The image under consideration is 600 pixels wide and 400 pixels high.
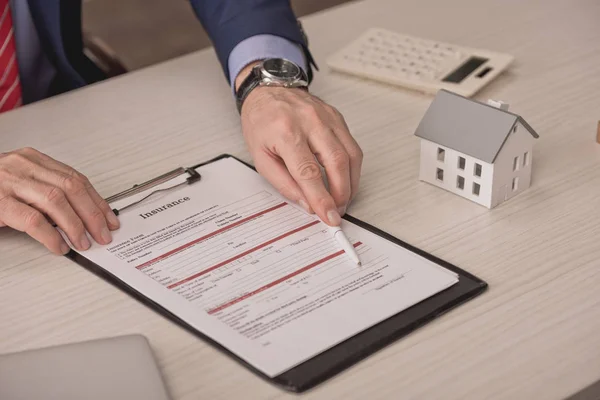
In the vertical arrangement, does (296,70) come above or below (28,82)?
above

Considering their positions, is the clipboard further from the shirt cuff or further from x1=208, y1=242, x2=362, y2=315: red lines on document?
the shirt cuff

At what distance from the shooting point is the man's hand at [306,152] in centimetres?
107

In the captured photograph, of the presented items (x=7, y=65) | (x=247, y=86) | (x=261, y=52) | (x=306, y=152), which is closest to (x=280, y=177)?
(x=306, y=152)

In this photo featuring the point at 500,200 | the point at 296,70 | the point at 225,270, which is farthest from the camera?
the point at 296,70

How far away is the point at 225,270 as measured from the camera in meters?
0.98

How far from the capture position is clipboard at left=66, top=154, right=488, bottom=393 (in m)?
0.83

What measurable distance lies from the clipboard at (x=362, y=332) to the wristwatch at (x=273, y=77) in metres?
0.35

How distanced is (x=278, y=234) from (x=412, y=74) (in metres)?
0.45

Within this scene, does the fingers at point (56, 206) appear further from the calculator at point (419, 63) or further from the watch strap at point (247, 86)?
the calculator at point (419, 63)

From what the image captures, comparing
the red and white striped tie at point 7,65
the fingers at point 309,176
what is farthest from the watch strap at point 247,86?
the red and white striped tie at point 7,65

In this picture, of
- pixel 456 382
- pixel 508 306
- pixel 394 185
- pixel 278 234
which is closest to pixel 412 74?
pixel 394 185

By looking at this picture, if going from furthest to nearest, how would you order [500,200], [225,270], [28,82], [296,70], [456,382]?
[28,82] → [296,70] → [500,200] → [225,270] → [456,382]

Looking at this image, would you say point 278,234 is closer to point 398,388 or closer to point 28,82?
point 398,388

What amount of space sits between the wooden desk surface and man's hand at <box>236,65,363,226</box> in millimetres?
49
